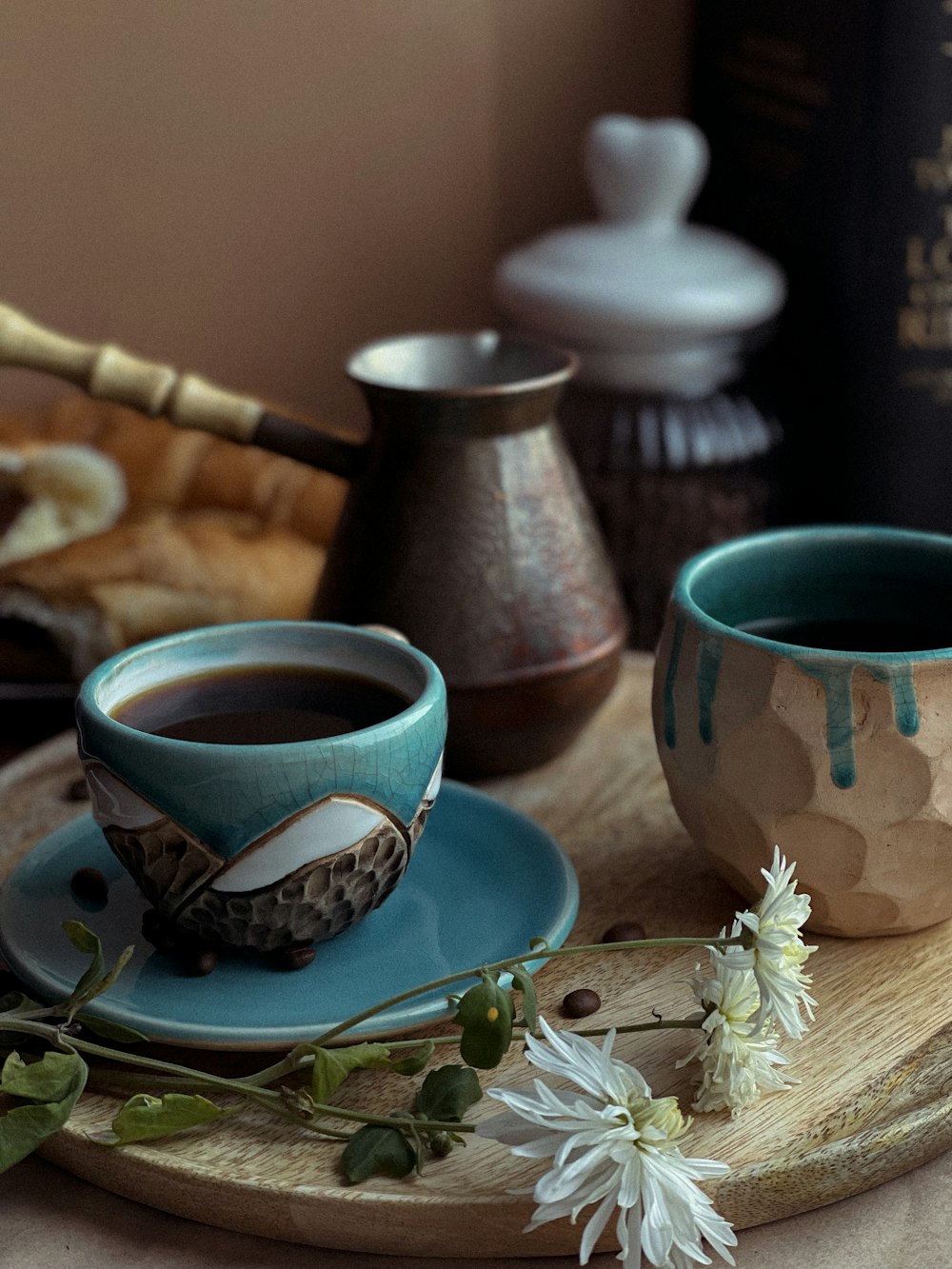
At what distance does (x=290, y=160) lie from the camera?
1.38m

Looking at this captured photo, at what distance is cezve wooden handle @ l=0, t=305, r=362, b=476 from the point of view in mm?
910

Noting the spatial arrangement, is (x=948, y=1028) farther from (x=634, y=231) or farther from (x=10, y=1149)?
(x=634, y=231)

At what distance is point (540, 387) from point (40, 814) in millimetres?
392

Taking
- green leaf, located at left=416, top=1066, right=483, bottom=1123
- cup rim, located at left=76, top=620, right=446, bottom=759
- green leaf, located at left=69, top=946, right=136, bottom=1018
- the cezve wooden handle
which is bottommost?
green leaf, located at left=416, top=1066, right=483, bottom=1123

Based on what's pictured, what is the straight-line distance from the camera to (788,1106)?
24.6 inches

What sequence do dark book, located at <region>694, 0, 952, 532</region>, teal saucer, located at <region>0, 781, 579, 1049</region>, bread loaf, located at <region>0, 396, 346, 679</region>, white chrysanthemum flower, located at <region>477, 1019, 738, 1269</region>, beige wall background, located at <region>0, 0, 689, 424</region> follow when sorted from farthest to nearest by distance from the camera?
beige wall background, located at <region>0, 0, 689, 424</region> → dark book, located at <region>694, 0, 952, 532</region> → bread loaf, located at <region>0, 396, 346, 679</region> → teal saucer, located at <region>0, 781, 579, 1049</region> → white chrysanthemum flower, located at <region>477, 1019, 738, 1269</region>

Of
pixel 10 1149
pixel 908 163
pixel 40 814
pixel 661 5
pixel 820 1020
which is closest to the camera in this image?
pixel 10 1149

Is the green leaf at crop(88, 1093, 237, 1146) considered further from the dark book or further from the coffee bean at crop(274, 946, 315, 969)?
the dark book

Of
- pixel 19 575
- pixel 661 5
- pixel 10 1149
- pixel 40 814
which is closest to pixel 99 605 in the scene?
pixel 19 575

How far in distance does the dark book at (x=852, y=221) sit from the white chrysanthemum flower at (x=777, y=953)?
0.76m

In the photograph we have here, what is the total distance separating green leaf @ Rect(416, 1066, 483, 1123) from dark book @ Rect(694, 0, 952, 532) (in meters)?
0.82

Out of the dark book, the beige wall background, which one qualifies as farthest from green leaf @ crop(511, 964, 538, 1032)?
the beige wall background

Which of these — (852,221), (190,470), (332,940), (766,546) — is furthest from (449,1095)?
(852,221)

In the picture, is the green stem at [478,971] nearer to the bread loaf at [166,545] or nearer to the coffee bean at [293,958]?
the coffee bean at [293,958]
